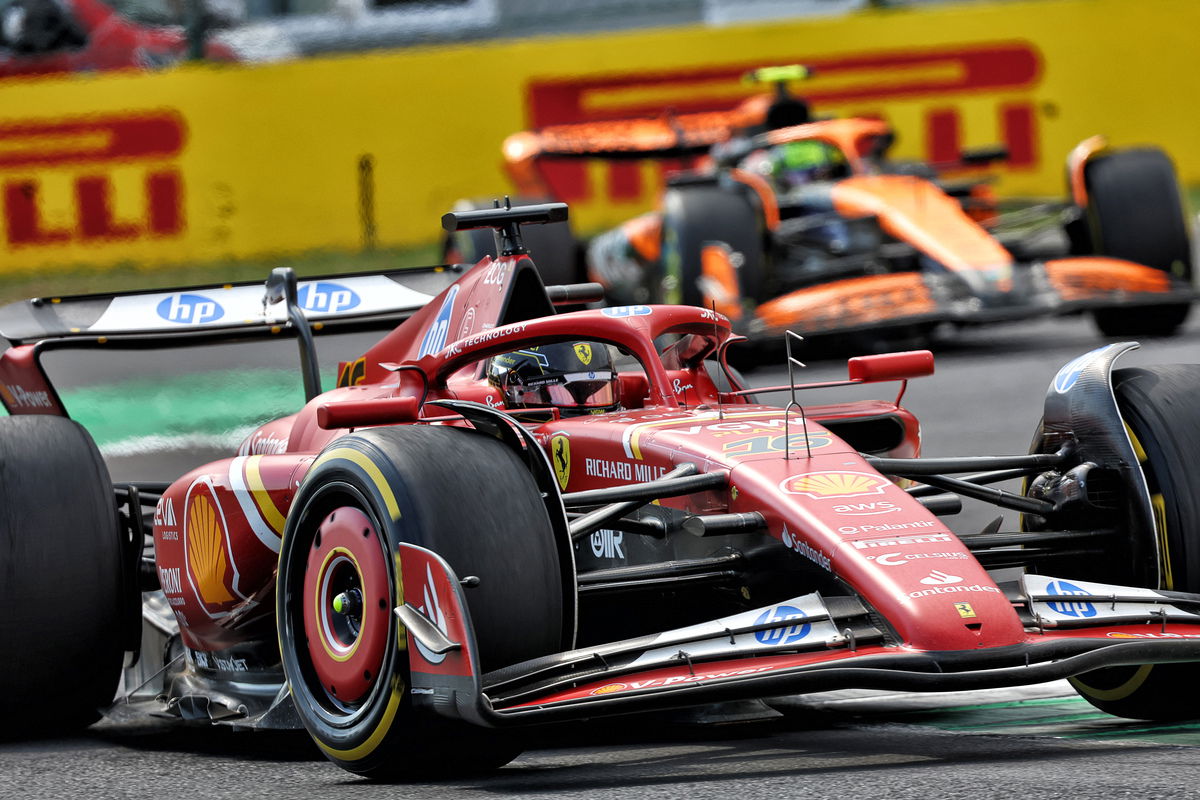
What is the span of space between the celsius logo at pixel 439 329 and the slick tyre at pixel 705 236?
262 inches

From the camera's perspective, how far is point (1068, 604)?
510cm

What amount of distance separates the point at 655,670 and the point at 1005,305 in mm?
8420

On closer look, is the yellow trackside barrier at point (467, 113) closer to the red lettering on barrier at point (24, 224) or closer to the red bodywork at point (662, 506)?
the red lettering on barrier at point (24, 224)

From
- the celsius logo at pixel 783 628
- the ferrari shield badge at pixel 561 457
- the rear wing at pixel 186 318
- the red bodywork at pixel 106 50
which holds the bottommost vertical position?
the celsius logo at pixel 783 628

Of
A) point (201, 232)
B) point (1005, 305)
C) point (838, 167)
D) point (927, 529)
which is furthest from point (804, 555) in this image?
point (201, 232)

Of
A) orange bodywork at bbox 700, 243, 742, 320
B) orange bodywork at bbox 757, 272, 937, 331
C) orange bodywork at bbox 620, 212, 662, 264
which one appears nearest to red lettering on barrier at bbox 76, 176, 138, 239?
orange bodywork at bbox 620, 212, 662, 264

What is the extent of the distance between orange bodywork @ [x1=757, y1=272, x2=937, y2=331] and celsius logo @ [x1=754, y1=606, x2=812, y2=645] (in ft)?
25.6

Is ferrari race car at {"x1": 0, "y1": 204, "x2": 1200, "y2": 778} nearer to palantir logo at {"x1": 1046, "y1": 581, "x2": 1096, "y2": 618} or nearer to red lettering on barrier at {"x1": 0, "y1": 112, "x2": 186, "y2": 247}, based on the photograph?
palantir logo at {"x1": 1046, "y1": 581, "x2": 1096, "y2": 618}

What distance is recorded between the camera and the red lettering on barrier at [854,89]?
19.3 m

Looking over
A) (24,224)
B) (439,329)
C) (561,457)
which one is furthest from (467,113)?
(561,457)

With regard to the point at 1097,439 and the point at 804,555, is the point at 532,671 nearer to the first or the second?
the point at 804,555

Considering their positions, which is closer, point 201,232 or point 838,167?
point 838,167

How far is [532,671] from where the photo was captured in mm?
4867

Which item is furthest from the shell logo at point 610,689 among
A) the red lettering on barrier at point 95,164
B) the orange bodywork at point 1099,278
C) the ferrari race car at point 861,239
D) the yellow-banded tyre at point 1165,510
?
the red lettering on barrier at point 95,164
